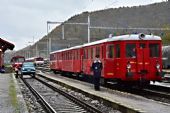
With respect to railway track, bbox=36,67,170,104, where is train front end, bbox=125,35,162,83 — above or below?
above

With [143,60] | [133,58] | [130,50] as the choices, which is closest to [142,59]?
[143,60]

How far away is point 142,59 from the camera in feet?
80.6

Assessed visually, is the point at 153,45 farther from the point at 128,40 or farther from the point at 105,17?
the point at 105,17

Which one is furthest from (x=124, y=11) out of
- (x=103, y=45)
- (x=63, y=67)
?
(x=103, y=45)

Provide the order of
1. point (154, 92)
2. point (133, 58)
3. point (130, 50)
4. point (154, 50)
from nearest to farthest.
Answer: point (154, 92) → point (133, 58) → point (130, 50) → point (154, 50)

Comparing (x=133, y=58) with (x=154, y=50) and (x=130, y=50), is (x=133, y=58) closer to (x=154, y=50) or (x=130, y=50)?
(x=130, y=50)

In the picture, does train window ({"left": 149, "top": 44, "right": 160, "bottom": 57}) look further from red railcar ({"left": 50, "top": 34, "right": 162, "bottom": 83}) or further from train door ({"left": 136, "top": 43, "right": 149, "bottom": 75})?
train door ({"left": 136, "top": 43, "right": 149, "bottom": 75})

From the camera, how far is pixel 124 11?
141m

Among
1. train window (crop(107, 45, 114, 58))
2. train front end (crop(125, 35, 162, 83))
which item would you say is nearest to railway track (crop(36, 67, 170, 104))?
train front end (crop(125, 35, 162, 83))

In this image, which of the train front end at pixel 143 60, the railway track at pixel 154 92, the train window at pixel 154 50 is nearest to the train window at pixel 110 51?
the train front end at pixel 143 60

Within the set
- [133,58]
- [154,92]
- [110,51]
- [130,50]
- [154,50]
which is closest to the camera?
[154,92]

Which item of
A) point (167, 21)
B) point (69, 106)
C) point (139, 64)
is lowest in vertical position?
point (69, 106)

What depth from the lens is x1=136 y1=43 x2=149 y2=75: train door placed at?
24.5m

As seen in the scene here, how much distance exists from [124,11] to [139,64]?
387 ft
